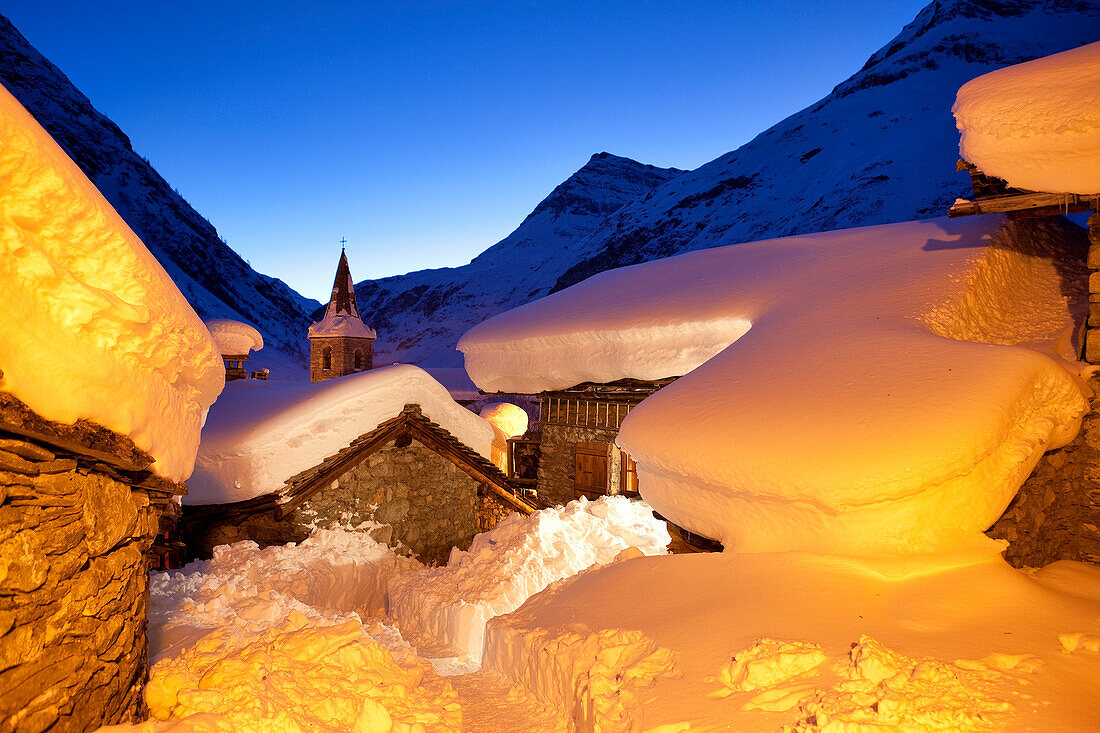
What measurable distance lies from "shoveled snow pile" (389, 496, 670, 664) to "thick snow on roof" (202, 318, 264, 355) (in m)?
9.82

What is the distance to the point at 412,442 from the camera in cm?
987

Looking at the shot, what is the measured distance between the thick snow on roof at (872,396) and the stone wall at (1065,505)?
0.89 feet

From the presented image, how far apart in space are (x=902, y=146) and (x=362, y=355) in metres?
47.0

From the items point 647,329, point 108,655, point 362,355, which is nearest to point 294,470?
point 647,329

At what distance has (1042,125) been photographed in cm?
546

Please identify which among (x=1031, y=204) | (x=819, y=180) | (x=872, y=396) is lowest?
(x=872, y=396)

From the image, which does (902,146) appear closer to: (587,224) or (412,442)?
(587,224)

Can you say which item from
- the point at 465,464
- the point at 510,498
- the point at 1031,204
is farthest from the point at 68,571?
the point at 510,498

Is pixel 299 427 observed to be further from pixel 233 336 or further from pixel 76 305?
pixel 233 336

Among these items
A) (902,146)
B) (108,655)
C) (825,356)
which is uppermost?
(902,146)

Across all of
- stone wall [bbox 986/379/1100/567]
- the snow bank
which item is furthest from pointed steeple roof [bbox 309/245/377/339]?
stone wall [bbox 986/379/1100/567]

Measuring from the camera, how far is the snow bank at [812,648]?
2951mm

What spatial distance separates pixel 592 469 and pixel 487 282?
241 feet

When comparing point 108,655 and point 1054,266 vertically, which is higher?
point 1054,266
